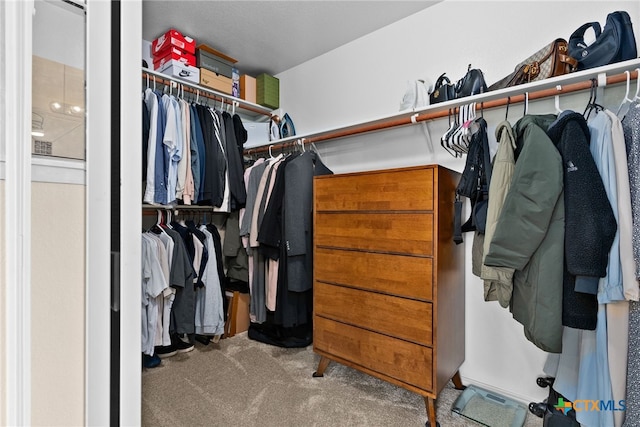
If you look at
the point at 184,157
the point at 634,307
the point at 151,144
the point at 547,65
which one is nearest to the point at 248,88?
the point at 184,157

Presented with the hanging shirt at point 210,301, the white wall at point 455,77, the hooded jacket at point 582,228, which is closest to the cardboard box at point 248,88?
the white wall at point 455,77

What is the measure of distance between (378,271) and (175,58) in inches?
83.3

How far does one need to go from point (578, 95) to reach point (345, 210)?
1.35m

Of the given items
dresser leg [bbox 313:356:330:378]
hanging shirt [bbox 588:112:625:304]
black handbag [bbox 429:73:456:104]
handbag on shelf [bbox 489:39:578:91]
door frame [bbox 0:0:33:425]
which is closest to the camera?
door frame [bbox 0:0:33:425]

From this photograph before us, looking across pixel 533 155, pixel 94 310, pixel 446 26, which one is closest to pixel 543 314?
pixel 533 155

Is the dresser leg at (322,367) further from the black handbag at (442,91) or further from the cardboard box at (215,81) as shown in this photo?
the cardboard box at (215,81)

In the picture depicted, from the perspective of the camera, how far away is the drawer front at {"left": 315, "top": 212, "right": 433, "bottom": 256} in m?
1.56

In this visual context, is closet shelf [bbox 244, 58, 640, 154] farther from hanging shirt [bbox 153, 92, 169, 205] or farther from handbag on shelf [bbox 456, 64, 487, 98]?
hanging shirt [bbox 153, 92, 169, 205]

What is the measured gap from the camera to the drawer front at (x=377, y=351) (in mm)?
1537

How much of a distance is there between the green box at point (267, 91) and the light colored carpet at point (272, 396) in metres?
2.20

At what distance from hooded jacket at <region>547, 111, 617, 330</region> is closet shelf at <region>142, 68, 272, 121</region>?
238 cm

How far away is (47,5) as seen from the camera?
394 millimetres

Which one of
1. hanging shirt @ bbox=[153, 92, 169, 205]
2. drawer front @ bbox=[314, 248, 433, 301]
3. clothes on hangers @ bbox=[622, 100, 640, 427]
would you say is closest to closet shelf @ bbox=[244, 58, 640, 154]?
clothes on hangers @ bbox=[622, 100, 640, 427]

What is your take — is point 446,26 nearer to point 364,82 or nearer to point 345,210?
point 364,82
